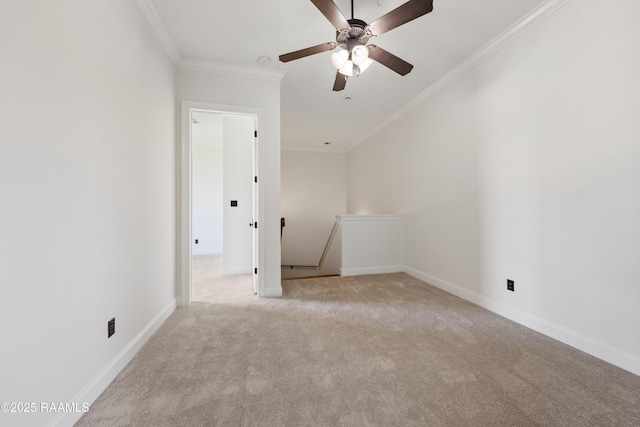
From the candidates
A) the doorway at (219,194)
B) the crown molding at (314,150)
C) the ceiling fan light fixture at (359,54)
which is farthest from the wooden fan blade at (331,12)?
the crown molding at (314,150)

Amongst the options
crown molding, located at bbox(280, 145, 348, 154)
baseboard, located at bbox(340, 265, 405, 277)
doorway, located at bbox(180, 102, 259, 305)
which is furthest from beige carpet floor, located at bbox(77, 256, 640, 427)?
crown molding, located at bbox(280, 145, 348, 154)

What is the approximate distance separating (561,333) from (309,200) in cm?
583

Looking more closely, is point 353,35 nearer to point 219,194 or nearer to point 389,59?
point 389,59

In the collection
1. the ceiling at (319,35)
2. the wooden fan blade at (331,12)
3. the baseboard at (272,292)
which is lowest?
the baseboard at (272,292)

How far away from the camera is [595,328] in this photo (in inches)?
67.8

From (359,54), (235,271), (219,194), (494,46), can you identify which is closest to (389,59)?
(359,54)

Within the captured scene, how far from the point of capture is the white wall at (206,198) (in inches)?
241

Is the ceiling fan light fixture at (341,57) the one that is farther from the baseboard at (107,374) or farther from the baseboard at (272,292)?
the baseboard at (107,374)

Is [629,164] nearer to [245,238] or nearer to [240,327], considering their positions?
[240,327]

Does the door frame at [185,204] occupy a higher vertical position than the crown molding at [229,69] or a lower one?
lower

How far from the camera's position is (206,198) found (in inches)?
245

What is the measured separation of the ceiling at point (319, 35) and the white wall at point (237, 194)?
1.17 m

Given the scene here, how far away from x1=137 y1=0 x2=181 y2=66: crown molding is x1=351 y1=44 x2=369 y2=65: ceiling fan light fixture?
1709mm

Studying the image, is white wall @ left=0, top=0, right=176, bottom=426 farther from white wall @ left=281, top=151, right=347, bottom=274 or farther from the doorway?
white wall @ left=281, top=151, right=347, bottom=274
